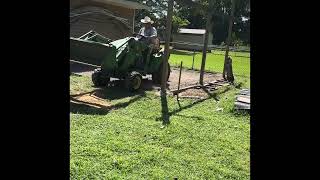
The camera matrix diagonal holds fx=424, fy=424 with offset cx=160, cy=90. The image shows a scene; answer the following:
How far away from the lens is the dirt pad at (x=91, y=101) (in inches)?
331

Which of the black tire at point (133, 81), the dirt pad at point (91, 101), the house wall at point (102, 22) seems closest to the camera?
the dirt pad at point (91, 101)

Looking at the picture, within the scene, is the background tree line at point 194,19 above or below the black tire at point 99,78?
above

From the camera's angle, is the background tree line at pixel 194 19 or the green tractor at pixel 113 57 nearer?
the green tractor at pixel 113 57

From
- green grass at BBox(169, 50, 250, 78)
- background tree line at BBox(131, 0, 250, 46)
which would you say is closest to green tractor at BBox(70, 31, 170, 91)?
green grass at BBox(169, 50, 250, 78)

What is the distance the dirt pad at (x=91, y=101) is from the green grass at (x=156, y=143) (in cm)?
24

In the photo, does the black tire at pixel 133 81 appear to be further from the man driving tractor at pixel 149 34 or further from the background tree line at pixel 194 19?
the background tree line at pixel 194 19

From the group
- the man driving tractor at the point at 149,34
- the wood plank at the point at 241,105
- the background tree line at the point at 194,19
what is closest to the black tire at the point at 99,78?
the man driving tractor at the point at 149,34

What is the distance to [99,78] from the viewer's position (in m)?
11.1

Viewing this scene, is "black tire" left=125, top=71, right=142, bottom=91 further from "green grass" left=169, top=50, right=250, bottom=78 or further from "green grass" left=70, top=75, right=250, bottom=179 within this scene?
"green grass" left=169, top=50, right=250, bottom=78

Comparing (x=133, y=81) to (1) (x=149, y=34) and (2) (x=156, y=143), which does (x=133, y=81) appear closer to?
(1) (x=149, y=34)

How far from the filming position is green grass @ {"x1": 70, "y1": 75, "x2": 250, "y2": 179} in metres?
4.65

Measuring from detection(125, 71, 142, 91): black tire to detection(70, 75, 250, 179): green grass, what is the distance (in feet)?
4.74

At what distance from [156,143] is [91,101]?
3161 mm
